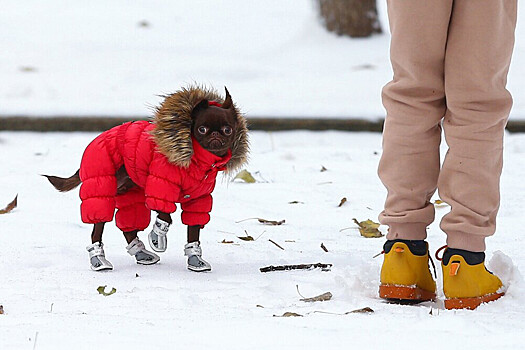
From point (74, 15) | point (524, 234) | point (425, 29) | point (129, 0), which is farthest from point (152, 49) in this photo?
point (425, 29)

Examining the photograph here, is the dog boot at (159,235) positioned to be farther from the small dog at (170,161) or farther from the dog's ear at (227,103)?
the dog's ear at (227,103)

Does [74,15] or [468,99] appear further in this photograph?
[74,15]

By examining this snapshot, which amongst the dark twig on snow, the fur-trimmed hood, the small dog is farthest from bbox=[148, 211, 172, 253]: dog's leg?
the dark twig on snow

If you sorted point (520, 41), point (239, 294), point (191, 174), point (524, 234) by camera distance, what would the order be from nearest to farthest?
point (239, 294) → point (191, 174) → point (524, 234) → point (520, 41)

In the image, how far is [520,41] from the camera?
786cm

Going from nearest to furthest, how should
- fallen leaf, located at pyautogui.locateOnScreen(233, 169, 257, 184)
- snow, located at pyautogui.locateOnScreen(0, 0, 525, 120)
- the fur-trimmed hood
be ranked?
the fur-trimmed hood, fallen leaf, located at pyautogui.locateOnScreen(233, 169, 257, 184), snow, located at pyautogui.locateOnScreen(0, 0, 525, 120)

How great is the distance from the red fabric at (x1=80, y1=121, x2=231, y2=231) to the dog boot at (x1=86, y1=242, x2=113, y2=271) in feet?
0.35

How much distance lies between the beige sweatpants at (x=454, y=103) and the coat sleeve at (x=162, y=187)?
2.23ft

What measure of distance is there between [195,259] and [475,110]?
1.03 metres

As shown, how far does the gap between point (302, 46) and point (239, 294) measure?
5.17m

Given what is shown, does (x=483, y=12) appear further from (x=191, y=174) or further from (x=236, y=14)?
(x=236, y=14)

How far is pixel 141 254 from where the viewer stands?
9.25 ft

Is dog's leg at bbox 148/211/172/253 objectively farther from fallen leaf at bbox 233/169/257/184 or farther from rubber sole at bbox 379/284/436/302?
fallen leaf at bbox 233/169/257/184

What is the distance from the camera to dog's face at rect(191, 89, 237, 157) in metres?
2.59
